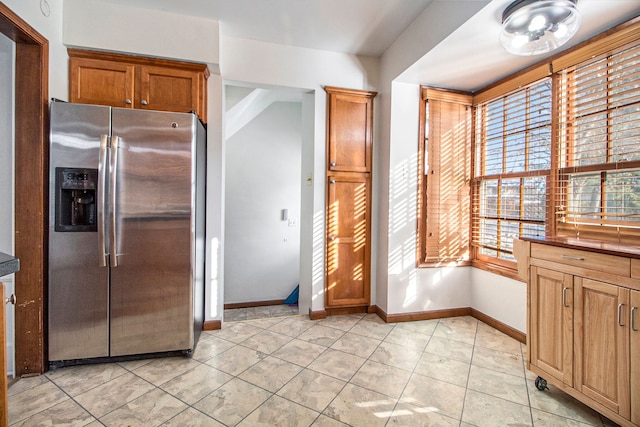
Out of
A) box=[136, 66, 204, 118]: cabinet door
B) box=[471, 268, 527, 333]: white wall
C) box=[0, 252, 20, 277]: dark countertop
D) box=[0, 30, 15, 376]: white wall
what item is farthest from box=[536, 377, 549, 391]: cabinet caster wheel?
box=[0, 30, 15, 376]: white wall

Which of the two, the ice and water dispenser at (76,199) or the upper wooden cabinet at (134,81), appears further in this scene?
the upper wooden cabinet at (134,81)

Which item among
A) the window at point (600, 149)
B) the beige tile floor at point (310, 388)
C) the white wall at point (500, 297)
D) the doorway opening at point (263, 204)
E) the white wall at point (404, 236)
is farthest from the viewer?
the doorway opening at point (263, 204)

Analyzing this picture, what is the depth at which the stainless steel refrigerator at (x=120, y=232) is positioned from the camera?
205 centimetres

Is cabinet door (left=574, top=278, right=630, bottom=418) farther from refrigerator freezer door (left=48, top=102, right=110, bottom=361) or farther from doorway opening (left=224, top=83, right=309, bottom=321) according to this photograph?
doorway opening (left=224, top=83, right=309, bottom=321)

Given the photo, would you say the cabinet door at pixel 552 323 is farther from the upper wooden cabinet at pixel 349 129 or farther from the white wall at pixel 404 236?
the upper wooden cabinet at pixel 349 129

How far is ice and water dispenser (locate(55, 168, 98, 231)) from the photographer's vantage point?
2053 mm

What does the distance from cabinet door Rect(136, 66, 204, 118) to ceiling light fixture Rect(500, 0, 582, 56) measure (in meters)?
2.38

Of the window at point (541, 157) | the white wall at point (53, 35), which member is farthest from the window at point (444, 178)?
the white wall at point (53, 35)

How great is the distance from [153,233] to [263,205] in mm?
2495

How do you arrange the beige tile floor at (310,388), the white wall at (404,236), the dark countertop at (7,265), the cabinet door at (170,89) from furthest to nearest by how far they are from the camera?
1. the white wall at (404,236)
2. the cabinet door at (170,89)
3. the beige tile floor at (310,388)
4. the dark countertop at (7,265)

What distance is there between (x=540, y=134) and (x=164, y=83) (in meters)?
3.24

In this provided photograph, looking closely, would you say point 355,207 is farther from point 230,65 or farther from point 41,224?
point 41,224

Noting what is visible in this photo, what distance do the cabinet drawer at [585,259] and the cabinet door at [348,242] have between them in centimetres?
158

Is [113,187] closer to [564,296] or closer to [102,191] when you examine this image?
[102,191]
